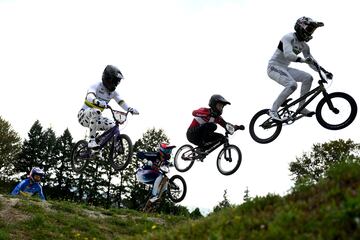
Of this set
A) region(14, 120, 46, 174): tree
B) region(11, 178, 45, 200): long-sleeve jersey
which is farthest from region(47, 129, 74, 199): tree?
region(11, 178, 45, 200): long-sleeve jersey

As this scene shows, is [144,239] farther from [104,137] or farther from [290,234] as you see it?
[104,137]

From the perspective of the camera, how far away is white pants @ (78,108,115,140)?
13.6m

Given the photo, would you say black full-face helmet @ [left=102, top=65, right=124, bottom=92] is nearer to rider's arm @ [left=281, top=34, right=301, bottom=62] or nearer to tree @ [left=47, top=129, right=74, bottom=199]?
rider's arm @ [left=281, top=34, right=301, bottom=62]

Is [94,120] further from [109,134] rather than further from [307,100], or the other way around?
[307,100]

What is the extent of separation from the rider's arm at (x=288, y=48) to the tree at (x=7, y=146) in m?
43.4

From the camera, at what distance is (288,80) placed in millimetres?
12141

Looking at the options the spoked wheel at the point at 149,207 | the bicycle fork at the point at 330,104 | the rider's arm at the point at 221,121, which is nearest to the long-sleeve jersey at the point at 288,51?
the bicycle fork at the point at 330,104

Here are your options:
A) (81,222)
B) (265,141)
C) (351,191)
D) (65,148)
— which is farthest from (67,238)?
(65,148)

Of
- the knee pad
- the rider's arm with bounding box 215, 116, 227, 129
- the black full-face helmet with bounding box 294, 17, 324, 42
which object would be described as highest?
the black full-face helmet with bounding box 294, 17, 324, 42

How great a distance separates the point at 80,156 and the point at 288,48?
7.94 m

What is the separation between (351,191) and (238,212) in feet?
6.08

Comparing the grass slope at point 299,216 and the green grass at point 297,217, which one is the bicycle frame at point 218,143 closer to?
the green grass at point 297,217

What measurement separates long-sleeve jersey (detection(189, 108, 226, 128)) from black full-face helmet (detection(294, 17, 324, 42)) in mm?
3615

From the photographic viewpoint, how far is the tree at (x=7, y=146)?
49000 mm
